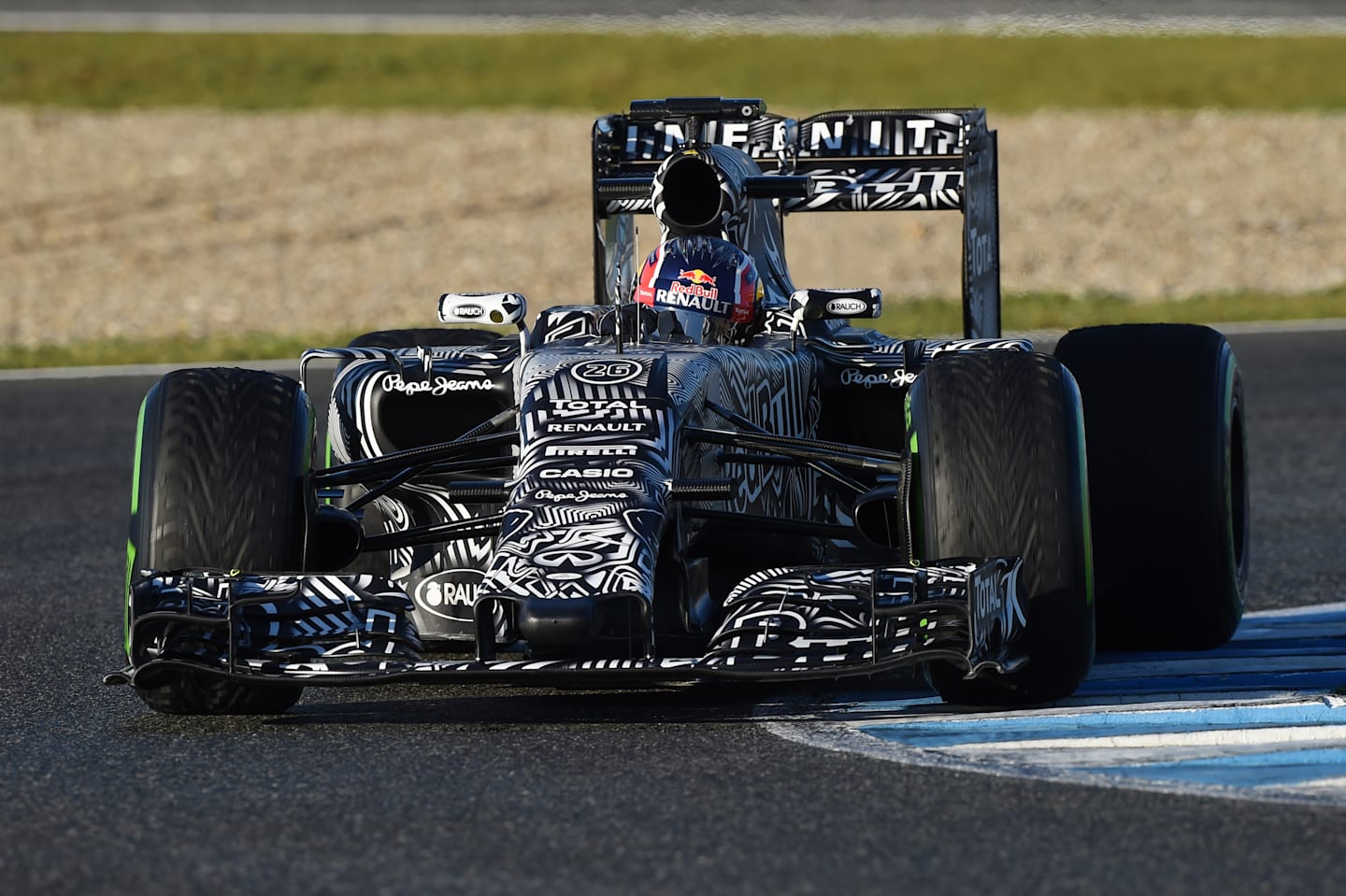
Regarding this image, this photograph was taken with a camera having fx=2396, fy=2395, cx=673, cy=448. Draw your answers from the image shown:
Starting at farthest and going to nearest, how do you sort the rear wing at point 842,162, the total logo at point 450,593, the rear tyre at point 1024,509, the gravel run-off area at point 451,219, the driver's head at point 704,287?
1. the gravel run-off area at point 451,219
2. the rear wing at point 842,162
3. the driver's head at point 704,287
4. the total logo at point 450,593
5. the rear tyre at point 1024,509

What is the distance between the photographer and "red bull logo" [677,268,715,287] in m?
8.18

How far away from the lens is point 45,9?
113ft

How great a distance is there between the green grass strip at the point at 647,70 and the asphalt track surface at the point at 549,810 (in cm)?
2185

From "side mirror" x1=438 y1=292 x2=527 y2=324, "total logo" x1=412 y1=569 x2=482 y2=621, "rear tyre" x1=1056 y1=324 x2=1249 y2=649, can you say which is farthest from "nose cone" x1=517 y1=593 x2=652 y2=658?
"rear tyre" x1=1056 y1=324 x2=1249 y2=649

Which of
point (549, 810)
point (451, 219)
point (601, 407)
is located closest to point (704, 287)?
point (601, 407)

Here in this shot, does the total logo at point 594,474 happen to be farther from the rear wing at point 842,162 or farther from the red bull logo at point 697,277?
the rear wing at point 842,162

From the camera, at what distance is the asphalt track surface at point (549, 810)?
5051 mm

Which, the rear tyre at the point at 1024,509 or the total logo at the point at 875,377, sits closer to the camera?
the rear tyre at the point at 1024,509

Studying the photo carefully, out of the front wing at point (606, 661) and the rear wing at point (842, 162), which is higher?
the rear wing at point (842, 162)

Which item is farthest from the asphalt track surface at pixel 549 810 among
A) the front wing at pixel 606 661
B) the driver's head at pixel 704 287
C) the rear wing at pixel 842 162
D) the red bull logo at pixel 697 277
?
the rear wing at pixel 842 162

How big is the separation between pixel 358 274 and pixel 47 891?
1831cm

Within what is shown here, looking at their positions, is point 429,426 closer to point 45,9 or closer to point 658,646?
point 658,646

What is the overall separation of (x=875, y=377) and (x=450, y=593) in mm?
1672

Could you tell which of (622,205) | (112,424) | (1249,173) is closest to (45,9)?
(1249,173)
